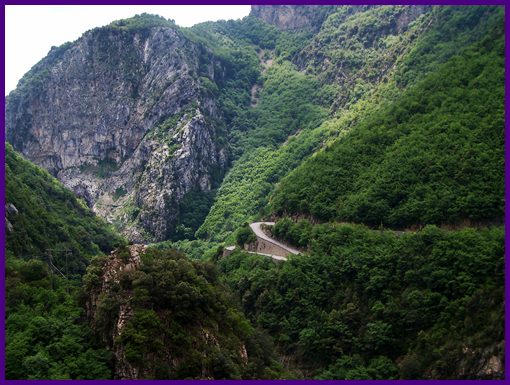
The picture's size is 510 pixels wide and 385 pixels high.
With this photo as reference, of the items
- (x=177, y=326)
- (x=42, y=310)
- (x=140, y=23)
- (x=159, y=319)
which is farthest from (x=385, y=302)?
(x=140, y=23)

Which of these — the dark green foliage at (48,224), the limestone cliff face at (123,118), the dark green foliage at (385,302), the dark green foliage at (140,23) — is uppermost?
the dark green foliage at (140,23)

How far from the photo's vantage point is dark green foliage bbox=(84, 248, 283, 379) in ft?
132

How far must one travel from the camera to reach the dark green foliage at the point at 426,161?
66188 millimetres

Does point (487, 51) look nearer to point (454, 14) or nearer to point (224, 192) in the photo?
point (454, 14)

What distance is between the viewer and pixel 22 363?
124ft

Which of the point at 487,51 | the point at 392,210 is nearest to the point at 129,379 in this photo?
the point at 392,210

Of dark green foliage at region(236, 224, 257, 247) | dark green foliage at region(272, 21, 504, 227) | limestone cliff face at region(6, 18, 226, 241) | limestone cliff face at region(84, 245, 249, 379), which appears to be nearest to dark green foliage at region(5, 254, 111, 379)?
limestone cliff face at region(84, 245, 249, 379)

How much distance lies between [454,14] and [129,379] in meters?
112

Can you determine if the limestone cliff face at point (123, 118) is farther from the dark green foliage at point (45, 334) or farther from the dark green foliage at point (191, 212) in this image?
the dark green foliage at point (45, 334)

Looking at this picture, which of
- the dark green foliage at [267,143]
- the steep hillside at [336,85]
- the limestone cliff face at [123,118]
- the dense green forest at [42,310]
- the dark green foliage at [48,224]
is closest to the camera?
the dense green forest at [42,310]

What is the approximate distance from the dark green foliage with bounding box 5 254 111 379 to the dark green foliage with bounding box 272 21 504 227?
3754cm

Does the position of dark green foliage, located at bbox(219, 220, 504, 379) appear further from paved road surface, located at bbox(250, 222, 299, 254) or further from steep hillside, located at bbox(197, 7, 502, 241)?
steep hillside, located at bbox(197, 7, 502, 241)

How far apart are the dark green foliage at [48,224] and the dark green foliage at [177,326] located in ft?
59.2

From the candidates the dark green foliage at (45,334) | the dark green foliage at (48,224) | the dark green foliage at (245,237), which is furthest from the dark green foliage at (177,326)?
the dark green foliage at (245,237)
